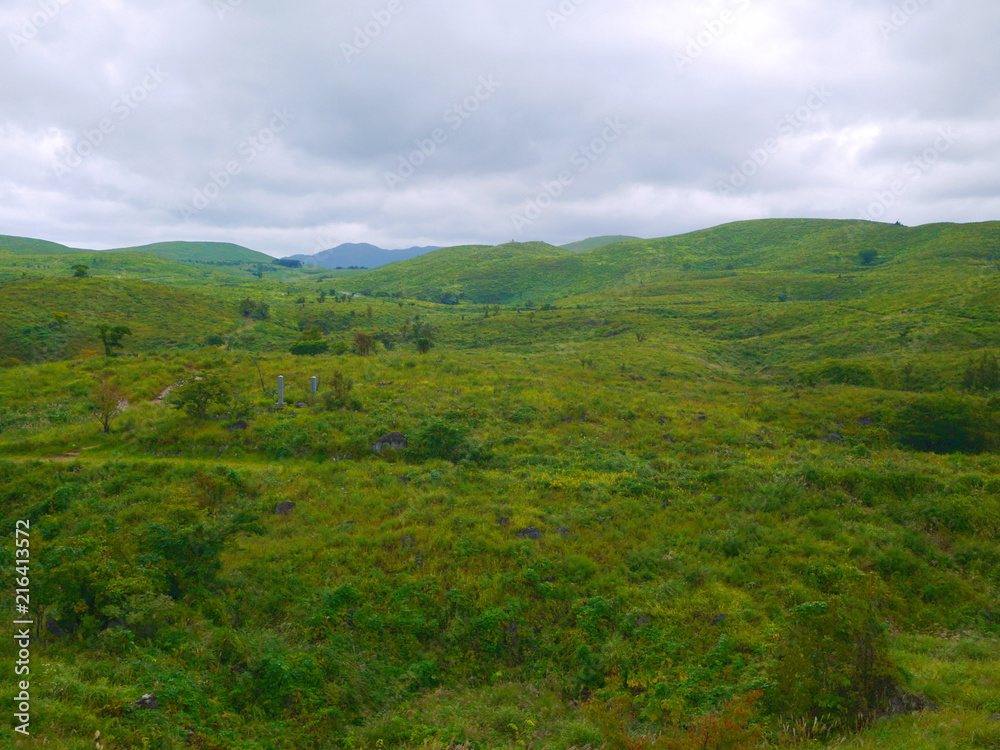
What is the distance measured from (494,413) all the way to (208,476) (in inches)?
458

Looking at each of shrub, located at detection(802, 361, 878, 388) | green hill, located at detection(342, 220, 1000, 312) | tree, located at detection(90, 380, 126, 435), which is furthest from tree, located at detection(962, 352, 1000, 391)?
green hill, located at detection(342, 220, 1000, 312)

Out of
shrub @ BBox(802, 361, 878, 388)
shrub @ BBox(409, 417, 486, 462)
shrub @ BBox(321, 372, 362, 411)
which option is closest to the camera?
shrub @ BBox(409, 417, 486, 462)

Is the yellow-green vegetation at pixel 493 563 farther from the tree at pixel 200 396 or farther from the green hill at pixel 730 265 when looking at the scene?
the green hill at pixel 730 265

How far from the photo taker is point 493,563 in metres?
11.6

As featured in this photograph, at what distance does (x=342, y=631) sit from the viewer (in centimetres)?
962

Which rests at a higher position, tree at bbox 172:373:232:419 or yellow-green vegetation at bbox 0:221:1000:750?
tree at bbox 172:373:232:419

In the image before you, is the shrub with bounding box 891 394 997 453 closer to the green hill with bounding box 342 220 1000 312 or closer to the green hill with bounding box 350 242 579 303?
the green hill with bounding box 342 220 1000 312

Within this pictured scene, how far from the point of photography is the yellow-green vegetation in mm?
7441

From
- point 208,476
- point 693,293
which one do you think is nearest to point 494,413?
point 208,476

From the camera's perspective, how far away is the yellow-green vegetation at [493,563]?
7.44 metres

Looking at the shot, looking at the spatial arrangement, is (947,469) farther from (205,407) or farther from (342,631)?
(205,407)

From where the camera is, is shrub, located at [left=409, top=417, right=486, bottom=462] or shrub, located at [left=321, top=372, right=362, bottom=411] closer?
shrub, located at [left=409, top=417, right=486, bottom=462]

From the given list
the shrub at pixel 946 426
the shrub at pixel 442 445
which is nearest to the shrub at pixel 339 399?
the shrub at pixel 442 445

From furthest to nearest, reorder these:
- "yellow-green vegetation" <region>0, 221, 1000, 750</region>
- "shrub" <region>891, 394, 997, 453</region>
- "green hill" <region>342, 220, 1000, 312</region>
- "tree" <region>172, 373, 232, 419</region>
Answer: "green hill" <region>342, 220, 1000, 312</region>, "shrub" <region>891, 394, 997, 453</region>, "tree" <region>172, 373, 232, 419</region>, "yellow-green vegetation" <region>0, 221, 1000, 750</region>
